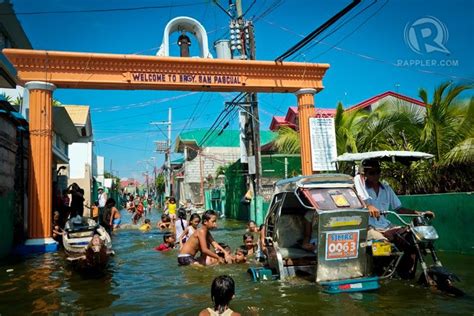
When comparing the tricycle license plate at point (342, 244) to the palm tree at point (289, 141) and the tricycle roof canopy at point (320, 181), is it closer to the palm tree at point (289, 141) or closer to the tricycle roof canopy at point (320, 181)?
the tricycle roof canopy at point (320, 181)

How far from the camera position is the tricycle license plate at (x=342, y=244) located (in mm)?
6266

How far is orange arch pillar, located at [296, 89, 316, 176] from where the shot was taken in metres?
14.8

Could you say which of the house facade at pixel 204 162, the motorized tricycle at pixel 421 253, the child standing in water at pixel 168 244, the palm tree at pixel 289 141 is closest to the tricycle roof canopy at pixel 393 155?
the motorized tricycle at pixel 421 253

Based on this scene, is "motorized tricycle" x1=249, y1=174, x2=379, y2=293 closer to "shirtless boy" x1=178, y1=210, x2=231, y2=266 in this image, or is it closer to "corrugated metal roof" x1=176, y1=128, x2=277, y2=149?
"shirtless boy" x1=178, y1=210, x2=231, y2=266

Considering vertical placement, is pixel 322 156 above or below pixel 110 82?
below

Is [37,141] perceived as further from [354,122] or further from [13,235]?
[354,122]

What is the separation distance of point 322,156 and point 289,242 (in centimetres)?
680

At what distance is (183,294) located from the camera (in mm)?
7020

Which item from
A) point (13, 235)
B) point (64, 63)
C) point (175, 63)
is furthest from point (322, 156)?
point (13, 235)

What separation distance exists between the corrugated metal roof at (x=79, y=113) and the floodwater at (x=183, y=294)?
1859 centimetres

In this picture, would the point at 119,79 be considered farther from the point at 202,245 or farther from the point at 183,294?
the point at 183,294

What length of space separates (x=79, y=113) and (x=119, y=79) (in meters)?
17.1

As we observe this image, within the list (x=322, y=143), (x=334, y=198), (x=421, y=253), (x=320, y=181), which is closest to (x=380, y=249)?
(x=421, y=253)

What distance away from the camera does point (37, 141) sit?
12289mm
